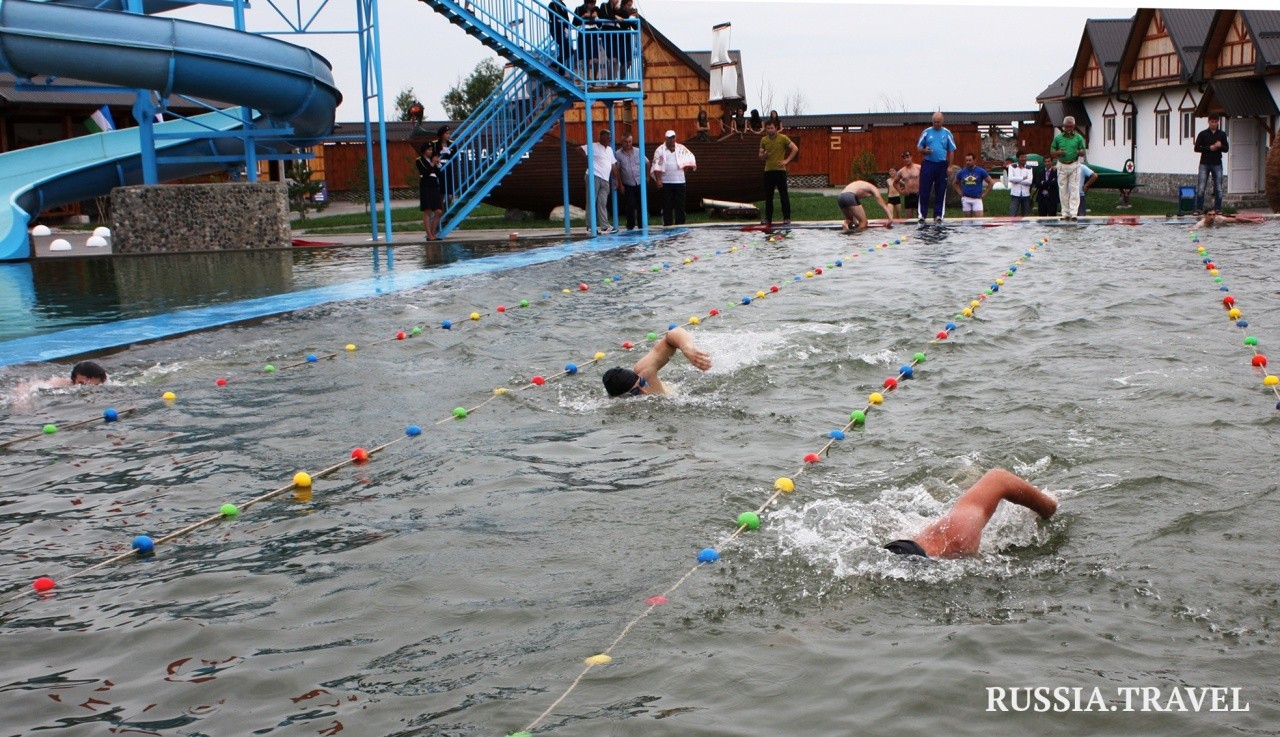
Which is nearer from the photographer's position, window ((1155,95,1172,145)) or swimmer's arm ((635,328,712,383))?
swimmer's arm ((635,328,712,383))

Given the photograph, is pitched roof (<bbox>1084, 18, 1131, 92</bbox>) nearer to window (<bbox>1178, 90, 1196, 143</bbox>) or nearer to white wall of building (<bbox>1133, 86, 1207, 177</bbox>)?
white wall of building (<bbox>1133, 86, 1207, 177</bbox>)

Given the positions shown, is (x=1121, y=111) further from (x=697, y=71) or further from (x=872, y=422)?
(x=872, y=422)

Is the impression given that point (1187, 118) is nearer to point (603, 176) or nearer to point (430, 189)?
point (603, 176)

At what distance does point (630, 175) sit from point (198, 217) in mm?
7741

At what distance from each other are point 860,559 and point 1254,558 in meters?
1.60

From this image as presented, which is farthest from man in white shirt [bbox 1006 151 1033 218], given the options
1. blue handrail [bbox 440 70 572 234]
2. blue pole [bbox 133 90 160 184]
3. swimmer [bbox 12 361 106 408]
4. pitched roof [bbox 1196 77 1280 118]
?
swimmer [bbox 12 361 106 408]

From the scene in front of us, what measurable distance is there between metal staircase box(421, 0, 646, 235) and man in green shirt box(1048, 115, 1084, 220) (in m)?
7.16

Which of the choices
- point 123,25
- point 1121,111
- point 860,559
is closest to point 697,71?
point 1121,111

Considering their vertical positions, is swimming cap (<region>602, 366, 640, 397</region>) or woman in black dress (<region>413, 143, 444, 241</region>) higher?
woman in black dress (<region>413, 143, 444, 241</region>)

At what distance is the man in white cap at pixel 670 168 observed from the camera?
2295 centimetres

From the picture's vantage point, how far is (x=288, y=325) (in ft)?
39.3

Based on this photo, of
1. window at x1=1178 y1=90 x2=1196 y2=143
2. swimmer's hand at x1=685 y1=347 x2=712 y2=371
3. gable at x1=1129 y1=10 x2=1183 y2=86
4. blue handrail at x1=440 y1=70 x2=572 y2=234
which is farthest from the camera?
gable at x1=1129 y1=10 x2=1183 y2=86

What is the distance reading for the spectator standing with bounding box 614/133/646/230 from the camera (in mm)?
22891

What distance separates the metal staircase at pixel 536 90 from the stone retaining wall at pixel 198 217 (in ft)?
10.3
